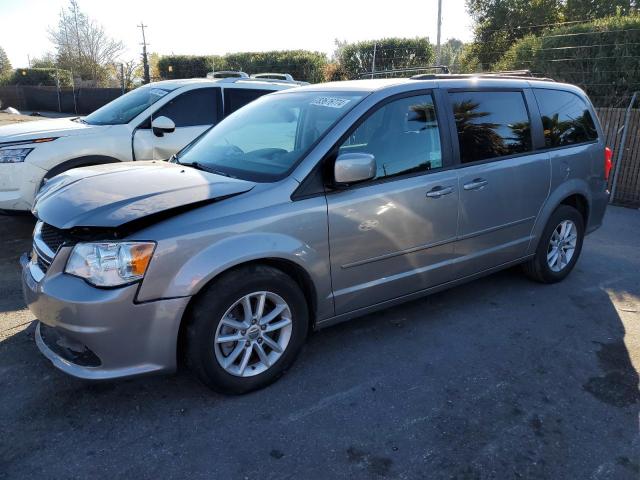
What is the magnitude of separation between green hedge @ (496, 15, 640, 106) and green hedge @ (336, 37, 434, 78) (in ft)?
23.7

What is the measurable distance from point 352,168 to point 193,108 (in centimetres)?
411

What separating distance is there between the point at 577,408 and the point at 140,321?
2.50m

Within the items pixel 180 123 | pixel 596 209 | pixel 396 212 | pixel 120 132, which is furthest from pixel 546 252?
pixel 120 132

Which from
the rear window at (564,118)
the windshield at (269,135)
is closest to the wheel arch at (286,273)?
the windshield at (269,135)

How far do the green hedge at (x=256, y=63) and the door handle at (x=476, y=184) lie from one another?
55.3ft

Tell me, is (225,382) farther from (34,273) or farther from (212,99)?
(212,99)

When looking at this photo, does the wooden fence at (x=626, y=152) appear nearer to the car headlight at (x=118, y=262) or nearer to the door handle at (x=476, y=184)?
the door handle at (x=476, y=184)

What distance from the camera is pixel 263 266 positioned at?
3.02 m

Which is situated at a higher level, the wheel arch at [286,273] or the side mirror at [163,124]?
the side mirror at [163,124]

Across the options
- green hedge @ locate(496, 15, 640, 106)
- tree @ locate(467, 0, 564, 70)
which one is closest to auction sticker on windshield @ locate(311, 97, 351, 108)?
green hedge @ locate(496, 15, 640, 106)

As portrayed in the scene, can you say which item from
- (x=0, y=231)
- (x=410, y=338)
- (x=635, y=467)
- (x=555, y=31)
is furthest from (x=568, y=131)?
(x=555, y=31)

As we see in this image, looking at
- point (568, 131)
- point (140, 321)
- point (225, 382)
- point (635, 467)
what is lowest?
point (635, 467)

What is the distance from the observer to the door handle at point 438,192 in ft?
12.0

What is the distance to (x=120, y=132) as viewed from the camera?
237 inches
